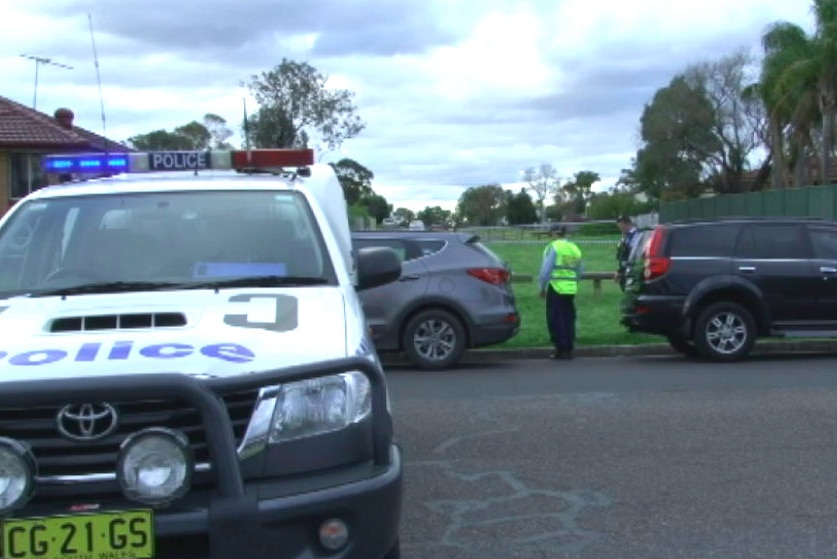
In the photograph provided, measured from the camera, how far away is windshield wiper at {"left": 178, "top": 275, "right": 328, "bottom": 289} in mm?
5340

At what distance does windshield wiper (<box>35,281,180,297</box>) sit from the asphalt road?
182 centimetres

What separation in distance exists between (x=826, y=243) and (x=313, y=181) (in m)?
8.68

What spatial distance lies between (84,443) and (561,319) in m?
10.7

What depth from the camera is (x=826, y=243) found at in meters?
14.2

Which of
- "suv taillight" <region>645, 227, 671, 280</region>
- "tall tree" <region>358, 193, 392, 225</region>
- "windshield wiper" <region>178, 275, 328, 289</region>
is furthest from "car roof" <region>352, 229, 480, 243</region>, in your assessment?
"tall tree" <region>358, 193, 392, 225</region>

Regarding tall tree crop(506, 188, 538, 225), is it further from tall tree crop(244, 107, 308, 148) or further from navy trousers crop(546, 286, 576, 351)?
navy trousers crop(546, 286, 576, 351)

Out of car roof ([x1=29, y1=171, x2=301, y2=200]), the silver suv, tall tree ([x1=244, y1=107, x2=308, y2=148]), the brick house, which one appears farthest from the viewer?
the brick house

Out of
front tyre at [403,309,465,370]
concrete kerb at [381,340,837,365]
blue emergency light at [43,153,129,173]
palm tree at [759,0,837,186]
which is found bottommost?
concrete kerb at [381,340,837,365]

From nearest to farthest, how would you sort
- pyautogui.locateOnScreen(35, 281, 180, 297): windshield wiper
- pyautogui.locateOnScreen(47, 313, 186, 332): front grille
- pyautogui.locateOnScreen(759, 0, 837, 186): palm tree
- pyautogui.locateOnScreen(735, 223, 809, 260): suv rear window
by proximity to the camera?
pyautogui.locateOnScreen(47, 313, 186, 332): front grille, pyautogui.locateOnScreen(35, 281, 180, 297): windshield wiper, pyautogui.locateOnScreen(735, 223, 809, 260): suv rear window, pyautogui.locateOnScreen(759, 0, 837, 186): palm tree

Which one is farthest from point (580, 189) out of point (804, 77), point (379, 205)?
point (804, 77)

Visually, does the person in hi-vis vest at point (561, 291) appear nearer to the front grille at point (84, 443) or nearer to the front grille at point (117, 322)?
the front grille at point (117, 322)

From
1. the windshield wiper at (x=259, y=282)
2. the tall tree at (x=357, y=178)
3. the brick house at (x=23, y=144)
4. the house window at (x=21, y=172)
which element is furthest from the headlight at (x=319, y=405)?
the tall tree at (x=357, y=178)

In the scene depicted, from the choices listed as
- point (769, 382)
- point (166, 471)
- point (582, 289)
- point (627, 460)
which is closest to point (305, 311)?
point (166, 471)

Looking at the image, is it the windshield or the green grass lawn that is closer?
the windshield
